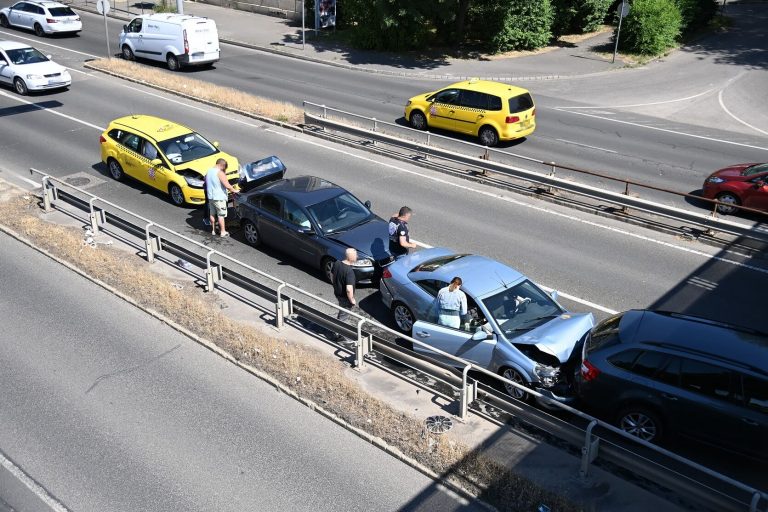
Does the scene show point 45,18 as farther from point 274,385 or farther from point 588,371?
point 588,371

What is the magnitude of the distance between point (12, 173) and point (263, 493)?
14.6 metres

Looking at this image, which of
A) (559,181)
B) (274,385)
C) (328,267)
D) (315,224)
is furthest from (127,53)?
(274,385)

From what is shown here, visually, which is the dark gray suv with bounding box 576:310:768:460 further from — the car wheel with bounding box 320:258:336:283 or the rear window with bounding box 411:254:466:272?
the car wheel with bounding box 320:258:336:283

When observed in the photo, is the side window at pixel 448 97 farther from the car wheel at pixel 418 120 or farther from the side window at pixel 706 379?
the side window at pixel 706 379

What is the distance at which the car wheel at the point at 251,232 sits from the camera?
595 inches

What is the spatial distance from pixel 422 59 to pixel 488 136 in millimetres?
15277

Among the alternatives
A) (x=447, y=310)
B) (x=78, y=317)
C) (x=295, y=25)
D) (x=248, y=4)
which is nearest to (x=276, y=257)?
(x=78, y=317)

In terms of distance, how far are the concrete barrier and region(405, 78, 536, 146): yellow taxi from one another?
1742cm

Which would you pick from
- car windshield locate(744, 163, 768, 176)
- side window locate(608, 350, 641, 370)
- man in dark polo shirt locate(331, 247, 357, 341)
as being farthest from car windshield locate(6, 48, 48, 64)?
side window locate(608, 350, 641, 370)

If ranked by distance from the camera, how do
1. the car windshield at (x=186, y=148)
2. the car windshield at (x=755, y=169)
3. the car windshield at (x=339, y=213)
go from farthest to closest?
the car windshield at (x=755, y=169), the car windshield at (x=186, y=148), the car windshield at (x=339, y=213)

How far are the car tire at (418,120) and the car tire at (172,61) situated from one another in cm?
1259

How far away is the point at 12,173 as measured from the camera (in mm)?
19188

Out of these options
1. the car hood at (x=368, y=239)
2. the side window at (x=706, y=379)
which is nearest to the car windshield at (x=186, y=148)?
the car hood at (x=368, y=239)

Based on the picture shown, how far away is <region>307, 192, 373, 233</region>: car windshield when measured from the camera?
1393cm
